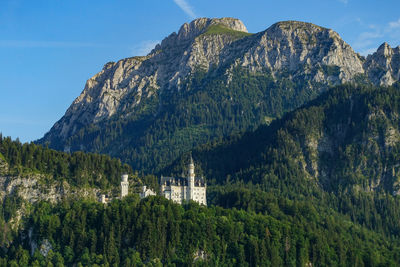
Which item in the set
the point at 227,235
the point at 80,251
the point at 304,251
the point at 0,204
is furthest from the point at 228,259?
the point at 0,204

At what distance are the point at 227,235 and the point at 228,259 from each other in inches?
321

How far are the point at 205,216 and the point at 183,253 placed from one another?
17.5 meters

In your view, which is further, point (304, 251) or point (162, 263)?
point (304, 251)

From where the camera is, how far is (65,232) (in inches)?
6560

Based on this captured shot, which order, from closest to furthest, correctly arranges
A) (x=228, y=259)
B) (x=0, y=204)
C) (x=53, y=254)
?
(x=53, y=254) < (x=228, y=259) < (x=0, y=204)

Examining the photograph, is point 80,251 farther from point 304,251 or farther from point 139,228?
point 304,251

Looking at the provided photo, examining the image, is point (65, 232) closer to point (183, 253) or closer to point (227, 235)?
point (183, 253)

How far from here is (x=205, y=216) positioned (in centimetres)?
18250

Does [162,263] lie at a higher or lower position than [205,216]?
lower

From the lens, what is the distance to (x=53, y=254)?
161250 millimetres

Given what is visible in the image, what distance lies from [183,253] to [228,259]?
1250 centimetres

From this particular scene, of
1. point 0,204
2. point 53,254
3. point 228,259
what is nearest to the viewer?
point 53,254

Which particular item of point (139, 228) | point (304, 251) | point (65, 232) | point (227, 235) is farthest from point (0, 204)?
point (304, 251)

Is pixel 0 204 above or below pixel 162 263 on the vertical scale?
above
